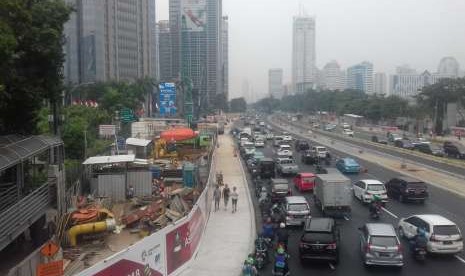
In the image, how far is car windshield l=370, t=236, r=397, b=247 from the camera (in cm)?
1825

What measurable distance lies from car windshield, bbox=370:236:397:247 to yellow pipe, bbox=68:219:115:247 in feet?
29.9

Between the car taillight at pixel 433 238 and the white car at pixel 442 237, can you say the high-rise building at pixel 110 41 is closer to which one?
the white car at pixel 442 237

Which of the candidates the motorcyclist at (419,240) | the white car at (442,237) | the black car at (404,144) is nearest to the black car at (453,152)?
the black car at (404,144)

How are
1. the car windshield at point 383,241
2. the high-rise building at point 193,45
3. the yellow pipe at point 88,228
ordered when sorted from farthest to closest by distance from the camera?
1. the high-rise building at point 193,45
2. the yellow pipe at point 88,228
3. the car windshield at point 383,241

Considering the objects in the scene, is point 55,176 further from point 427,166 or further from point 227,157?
point 227,157

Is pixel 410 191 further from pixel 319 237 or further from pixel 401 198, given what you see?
pixel 319 237

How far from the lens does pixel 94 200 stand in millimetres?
25062

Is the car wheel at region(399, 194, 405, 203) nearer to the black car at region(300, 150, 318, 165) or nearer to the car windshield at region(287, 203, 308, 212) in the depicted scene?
the car windshield at region(287, 203, 308, 212)

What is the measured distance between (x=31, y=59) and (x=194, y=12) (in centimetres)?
13029

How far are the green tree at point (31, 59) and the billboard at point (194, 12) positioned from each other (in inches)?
4882

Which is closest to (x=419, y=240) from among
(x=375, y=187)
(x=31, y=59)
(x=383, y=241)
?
(x=383, y=241)

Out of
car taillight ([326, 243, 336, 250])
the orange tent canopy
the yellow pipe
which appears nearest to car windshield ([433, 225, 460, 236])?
car taillight ([326, 243, 336, 250])

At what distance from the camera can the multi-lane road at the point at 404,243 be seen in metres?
18.3

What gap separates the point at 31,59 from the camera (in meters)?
18.4
